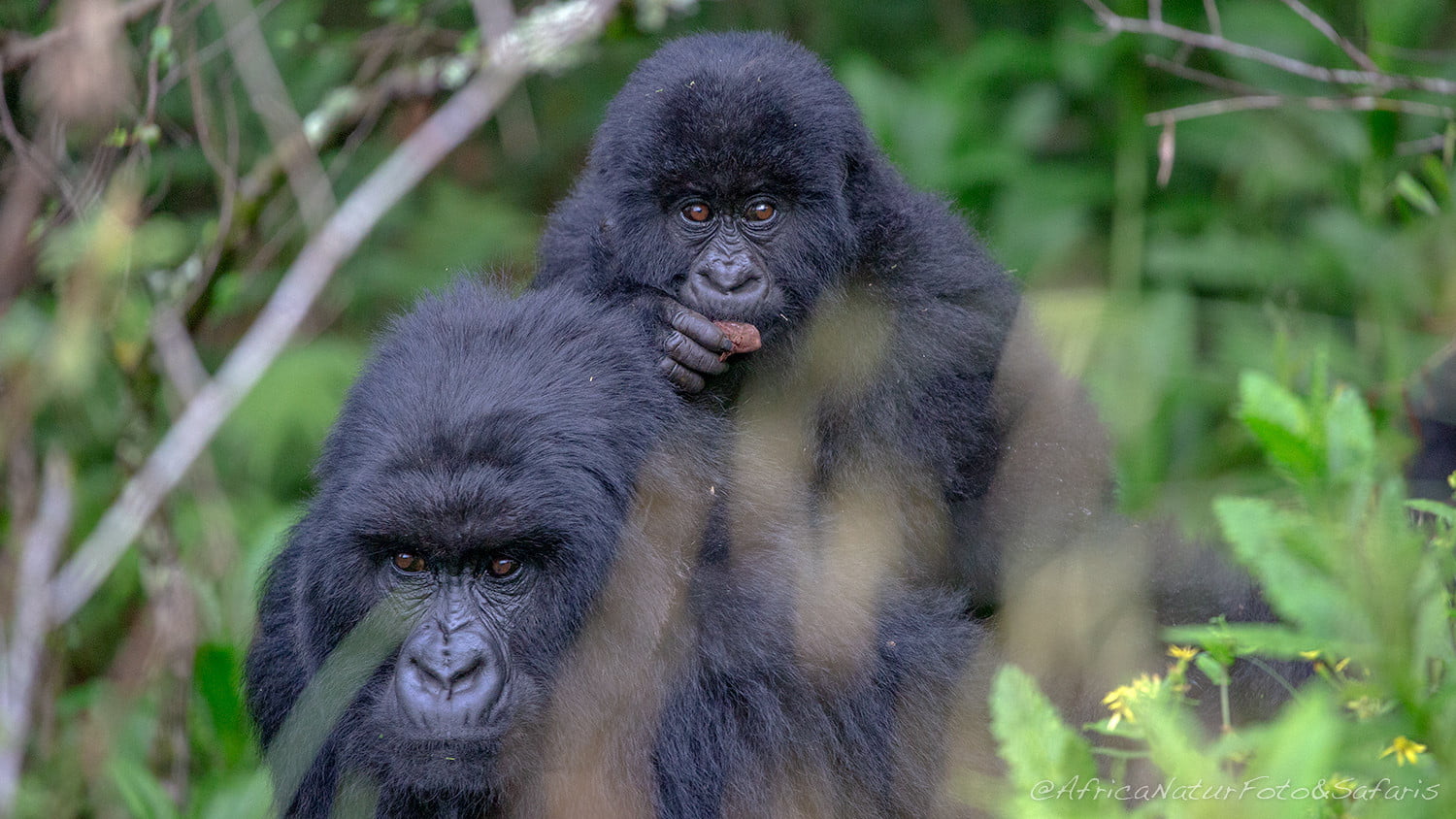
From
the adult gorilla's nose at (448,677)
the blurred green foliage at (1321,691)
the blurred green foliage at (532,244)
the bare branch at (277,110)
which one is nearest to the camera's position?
the blurred green foliage at (1321,691)

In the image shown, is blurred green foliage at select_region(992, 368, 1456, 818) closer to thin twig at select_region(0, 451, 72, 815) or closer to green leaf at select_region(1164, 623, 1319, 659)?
green leaf at select_region(1164, 623, 1319, 659)

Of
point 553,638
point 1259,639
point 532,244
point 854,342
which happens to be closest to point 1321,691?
point 1259,639

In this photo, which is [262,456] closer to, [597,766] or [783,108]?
[783,108]

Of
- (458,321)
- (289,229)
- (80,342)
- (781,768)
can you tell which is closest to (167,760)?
(80,342)

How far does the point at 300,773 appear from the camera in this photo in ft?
10.0

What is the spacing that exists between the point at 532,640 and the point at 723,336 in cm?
104

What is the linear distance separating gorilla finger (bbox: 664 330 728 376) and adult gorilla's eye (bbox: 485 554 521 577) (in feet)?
2.56

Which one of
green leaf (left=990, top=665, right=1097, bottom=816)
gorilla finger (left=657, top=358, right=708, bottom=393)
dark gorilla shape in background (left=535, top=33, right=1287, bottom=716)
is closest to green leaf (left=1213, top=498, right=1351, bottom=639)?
green leaf (left=990, top=665, right=1097, bottom=816)

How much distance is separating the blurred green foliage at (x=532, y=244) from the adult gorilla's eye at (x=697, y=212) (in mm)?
576

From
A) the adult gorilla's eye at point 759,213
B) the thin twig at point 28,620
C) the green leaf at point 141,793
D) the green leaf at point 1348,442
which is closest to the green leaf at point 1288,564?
the green leaf at point 1348,442

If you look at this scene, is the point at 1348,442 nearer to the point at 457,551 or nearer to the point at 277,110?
the point at 457,551

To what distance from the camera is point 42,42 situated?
409cm

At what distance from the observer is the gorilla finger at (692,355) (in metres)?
3.45

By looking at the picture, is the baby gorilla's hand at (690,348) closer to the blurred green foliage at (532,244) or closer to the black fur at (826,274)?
the black fur at (826,274)
